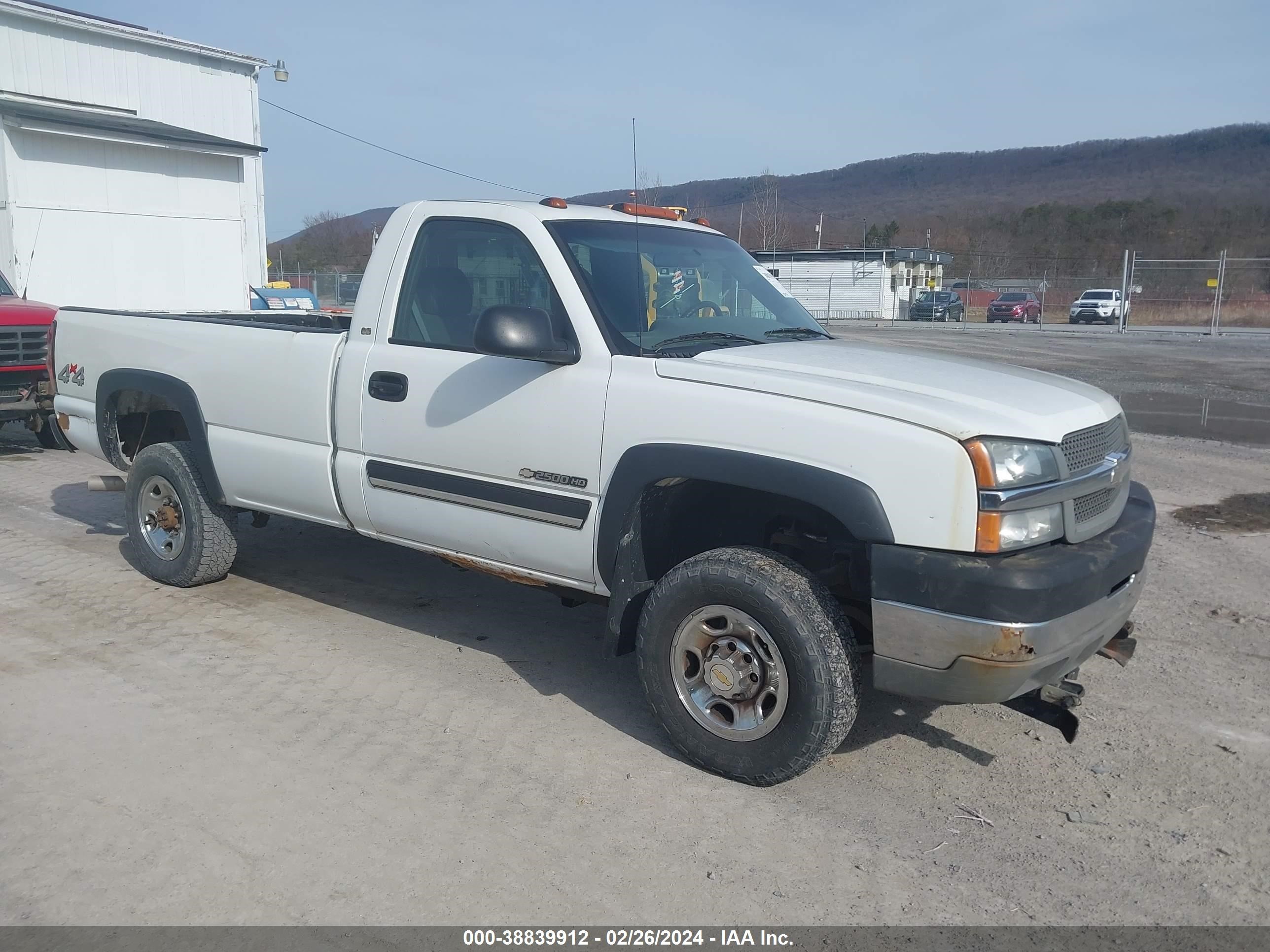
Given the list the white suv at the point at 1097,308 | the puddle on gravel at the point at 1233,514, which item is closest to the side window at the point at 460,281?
the puddle on gravel at the point at 1233,514

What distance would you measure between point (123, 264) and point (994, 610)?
19005 millimetres

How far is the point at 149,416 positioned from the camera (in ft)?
20.7

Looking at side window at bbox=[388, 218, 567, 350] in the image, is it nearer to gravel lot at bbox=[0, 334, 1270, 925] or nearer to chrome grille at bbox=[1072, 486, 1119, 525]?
gravel lot at bbox=[0, 334, 1270, 925]

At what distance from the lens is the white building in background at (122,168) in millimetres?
17250

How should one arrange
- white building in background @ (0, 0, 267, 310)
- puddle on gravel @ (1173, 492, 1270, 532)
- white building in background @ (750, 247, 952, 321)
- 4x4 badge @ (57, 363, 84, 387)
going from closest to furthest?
4x4 badge @ (57, 363, 84, 387), puddle on gravel @ (1173, 492, 1270, 532), white building in background @ (0, 0, 267, 310), white building in background @ (750, 247, 952, 321)

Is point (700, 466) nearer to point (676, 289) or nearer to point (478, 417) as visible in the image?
point (478, 417)

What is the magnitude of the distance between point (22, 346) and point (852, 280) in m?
42.8

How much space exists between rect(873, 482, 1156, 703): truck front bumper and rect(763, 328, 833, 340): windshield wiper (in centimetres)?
157

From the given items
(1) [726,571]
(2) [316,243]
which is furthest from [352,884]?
(2) [316,243]

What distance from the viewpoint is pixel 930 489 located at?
3.25 m

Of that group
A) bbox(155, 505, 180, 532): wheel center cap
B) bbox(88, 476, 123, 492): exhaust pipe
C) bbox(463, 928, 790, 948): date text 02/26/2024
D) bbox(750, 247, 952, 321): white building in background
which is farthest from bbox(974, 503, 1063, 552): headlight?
bbox(750, 247, 952, 321): white building in background

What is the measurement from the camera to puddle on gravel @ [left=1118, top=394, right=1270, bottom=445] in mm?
11430

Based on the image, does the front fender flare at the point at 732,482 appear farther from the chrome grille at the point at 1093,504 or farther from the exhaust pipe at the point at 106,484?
the exhaust pipe at the point at 106,484

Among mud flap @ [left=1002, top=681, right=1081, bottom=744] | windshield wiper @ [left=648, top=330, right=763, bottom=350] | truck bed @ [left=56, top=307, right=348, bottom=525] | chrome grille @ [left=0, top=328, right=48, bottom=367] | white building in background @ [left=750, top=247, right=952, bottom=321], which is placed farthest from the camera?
white building in background @ [left=750, top=247, right=952, bottom=321]
